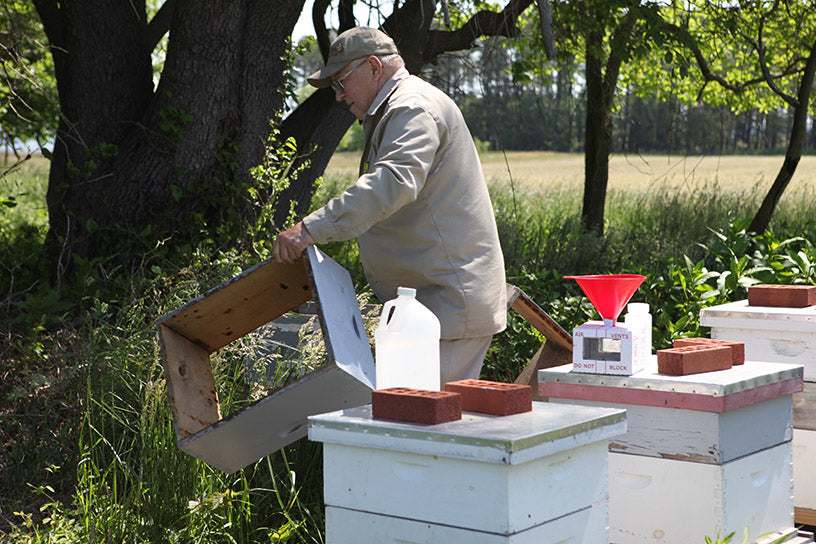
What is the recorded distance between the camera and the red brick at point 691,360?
10.3 ft

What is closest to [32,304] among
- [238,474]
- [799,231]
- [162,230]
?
[162,230]

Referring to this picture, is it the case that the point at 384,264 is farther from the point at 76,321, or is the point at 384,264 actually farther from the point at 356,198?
the point at 76,321

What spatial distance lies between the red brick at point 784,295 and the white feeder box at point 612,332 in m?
1.05

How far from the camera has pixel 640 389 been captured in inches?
124

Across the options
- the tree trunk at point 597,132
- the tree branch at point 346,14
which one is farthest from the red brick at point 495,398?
the tree trunk at point 597,132

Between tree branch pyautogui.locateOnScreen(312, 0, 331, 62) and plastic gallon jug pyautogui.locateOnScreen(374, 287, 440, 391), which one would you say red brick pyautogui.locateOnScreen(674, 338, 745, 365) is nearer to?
plastic gallon jug pyautogui.locateOnScreen(374, 287, 440, 391)

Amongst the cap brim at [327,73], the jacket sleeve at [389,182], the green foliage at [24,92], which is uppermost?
the green foliage at [24,92]

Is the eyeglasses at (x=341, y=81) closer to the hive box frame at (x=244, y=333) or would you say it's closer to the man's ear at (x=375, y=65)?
the man's ear at (x=375, y=65)

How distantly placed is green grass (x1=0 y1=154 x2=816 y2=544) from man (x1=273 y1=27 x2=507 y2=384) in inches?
36.0

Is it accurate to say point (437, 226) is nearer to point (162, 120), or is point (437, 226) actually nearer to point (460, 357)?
A: point (460, 357)

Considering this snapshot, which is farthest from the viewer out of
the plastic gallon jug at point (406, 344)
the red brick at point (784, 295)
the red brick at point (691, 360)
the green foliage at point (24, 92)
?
the green foliage at point (24, 92)

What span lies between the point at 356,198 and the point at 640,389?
117 centimetres

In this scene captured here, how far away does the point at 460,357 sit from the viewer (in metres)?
3.69

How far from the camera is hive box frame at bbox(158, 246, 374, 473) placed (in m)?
2.97
